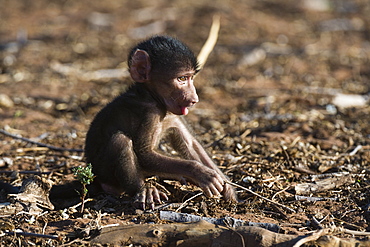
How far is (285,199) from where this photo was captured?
478 cm

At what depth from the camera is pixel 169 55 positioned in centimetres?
484

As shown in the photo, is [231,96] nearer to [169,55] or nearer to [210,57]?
[210,57]

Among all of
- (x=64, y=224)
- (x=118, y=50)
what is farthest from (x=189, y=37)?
(x=64, y=224)

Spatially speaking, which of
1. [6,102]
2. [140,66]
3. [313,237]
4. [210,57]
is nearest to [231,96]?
[210,57]

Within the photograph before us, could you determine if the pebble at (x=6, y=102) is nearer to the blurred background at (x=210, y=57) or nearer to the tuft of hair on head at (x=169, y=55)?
the blurred background at (x=210, y=57)

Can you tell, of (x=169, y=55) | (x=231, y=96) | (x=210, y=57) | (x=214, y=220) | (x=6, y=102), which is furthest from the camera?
(x=210, y=57)

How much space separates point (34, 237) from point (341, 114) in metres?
5.19

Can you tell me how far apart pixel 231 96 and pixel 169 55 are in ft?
14.9

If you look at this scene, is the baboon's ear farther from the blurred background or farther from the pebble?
the pebble

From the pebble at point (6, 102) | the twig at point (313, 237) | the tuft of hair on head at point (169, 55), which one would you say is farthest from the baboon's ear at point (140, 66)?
the pebble at point (6, 102)

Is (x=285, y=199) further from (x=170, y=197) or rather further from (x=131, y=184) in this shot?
(x=131, y=184)

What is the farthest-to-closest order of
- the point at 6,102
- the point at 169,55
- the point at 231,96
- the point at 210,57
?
the point at 210,57
the point at 231,96
the point at 6,102
the point at 169,55

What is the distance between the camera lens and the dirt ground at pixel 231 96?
4.61 meters

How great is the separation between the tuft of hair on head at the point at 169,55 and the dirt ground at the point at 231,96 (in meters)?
1.05
